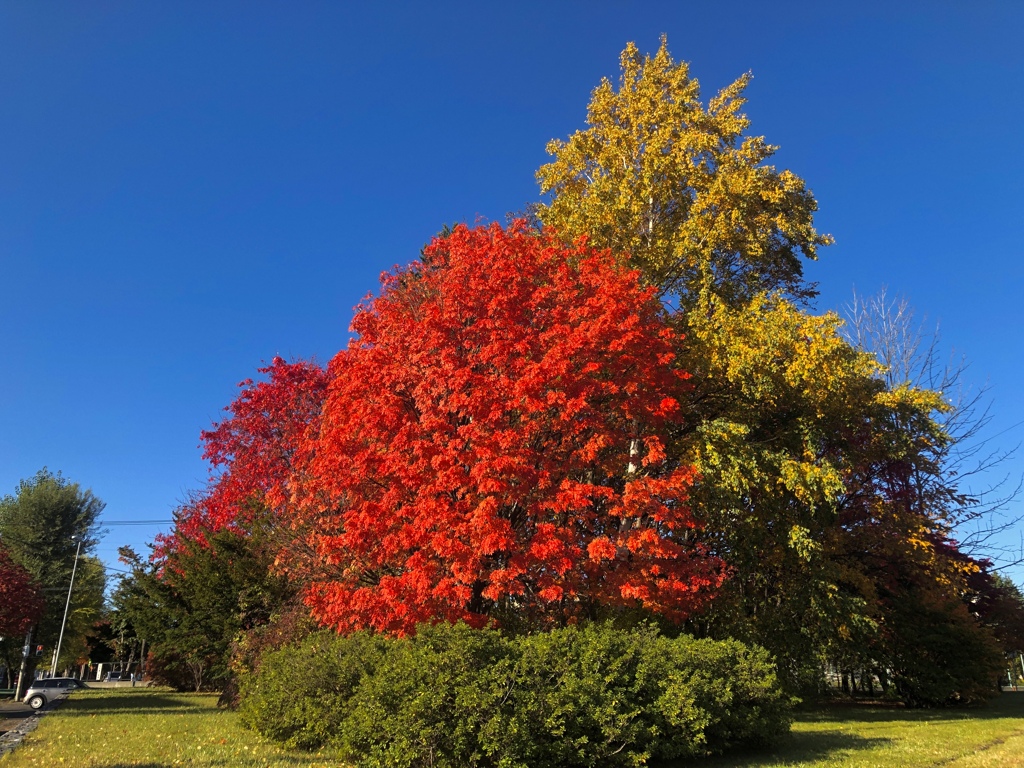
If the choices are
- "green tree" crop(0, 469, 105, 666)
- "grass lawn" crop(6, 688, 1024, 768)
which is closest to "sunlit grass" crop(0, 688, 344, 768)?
"grass lawn" crop(6, 688, 1024, 768)

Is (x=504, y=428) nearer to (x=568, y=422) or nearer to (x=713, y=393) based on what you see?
(x=568, y=422)

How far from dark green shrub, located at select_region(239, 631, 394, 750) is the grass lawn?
40cm

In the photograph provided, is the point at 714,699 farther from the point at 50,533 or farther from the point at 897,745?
the point at 50,533

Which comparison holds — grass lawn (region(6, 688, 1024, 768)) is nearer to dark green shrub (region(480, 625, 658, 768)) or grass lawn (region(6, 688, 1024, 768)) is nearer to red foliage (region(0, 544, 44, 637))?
dark green shrub (region(480, 625, 658, 768))

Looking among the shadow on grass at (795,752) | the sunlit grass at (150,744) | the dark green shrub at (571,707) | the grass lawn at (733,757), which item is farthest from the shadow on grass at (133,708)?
the shadow on grass at (795,752)

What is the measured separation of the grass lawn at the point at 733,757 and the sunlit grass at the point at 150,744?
0.02 metres

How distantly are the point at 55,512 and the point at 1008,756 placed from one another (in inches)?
2236

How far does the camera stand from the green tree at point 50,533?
44.6 metres

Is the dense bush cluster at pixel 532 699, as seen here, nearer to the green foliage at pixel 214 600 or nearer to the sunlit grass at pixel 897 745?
the sunlit grass at pixel 897 745

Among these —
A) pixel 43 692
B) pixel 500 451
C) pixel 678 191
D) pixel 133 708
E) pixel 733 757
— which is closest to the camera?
pixel 733 757

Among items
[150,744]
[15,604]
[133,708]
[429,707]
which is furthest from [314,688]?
[15,604]

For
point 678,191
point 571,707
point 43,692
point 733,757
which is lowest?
point 43,692

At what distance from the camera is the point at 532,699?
806cm

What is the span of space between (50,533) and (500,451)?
166 feet
